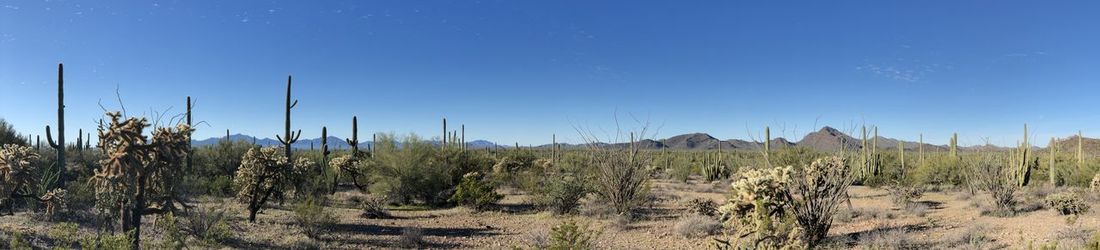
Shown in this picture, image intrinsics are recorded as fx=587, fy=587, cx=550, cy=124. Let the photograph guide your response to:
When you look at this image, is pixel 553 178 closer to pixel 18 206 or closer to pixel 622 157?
pixel 622 157

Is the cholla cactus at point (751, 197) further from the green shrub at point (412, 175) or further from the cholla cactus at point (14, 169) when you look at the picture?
the green shrub at point (412, 175)

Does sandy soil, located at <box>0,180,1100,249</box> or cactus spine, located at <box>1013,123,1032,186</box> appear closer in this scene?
sandy soil, located at <box>0,180,1100,249</box>

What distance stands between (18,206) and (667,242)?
44.0 ft

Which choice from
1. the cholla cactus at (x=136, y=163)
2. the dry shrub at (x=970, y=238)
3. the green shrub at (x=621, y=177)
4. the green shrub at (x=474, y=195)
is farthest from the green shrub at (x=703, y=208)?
the cholla cactus at (x=136, y=163)

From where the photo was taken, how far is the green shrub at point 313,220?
1048 cm

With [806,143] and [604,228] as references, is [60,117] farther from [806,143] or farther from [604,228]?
[806,143]

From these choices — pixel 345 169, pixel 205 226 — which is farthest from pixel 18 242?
pixel 345 169

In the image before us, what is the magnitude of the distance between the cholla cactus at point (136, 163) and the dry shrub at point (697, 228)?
807 centimetres

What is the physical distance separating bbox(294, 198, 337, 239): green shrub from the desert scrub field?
0.03 metres

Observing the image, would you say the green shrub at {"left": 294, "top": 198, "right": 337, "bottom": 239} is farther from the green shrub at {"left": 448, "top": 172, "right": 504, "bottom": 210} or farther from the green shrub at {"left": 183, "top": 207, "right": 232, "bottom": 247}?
the green shrub at {"left": 448, "top": 172, "right": 504, "bottom": 210}

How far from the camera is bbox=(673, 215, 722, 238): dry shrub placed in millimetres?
10773

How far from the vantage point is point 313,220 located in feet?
34.6

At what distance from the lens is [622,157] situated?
1392 centimetres

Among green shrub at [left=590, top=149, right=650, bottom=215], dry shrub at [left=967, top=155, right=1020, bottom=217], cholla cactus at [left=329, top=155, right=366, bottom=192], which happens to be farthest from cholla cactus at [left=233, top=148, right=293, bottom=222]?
dry shrub at [left=967, top=155, right=1020, bottom=217]
